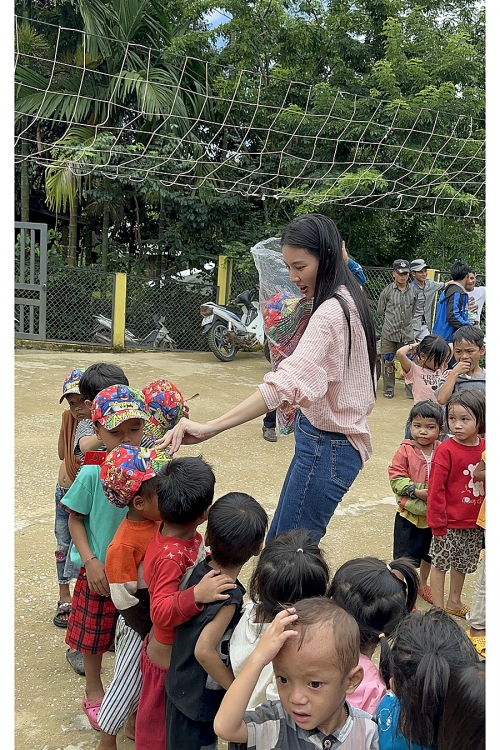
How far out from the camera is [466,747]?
110cm

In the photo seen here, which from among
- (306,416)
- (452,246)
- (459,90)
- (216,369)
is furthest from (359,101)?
(306,416)

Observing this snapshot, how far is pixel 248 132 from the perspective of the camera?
970cm

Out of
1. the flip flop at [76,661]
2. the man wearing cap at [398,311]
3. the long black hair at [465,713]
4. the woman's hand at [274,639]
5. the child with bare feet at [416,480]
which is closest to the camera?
the long black hair at [465,713]

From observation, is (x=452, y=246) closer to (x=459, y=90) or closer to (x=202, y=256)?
(x=459, y=90)

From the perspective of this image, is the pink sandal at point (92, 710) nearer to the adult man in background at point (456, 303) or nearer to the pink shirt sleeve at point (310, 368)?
the pink shirt sleeve at point (310, 368)

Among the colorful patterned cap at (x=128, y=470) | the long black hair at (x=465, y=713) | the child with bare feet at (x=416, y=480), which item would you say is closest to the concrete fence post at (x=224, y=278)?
the child with bare feet at (x=416, y=480)

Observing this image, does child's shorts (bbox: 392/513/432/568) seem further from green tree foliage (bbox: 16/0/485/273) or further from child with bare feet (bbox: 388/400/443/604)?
green tree foliage (bbox: 16/0/485/273)

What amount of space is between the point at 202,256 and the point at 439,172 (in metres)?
3.79

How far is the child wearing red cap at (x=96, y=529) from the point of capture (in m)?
2.08

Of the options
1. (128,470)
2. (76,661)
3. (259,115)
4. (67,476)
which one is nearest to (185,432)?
(128,470)

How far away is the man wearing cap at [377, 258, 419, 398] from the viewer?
287 inches

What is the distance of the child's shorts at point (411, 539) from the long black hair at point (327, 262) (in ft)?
3.91

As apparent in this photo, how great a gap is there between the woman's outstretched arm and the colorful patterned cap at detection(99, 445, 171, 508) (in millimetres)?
44

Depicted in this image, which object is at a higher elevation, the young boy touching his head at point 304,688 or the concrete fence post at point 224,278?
the concrete fence post at point 224,278
